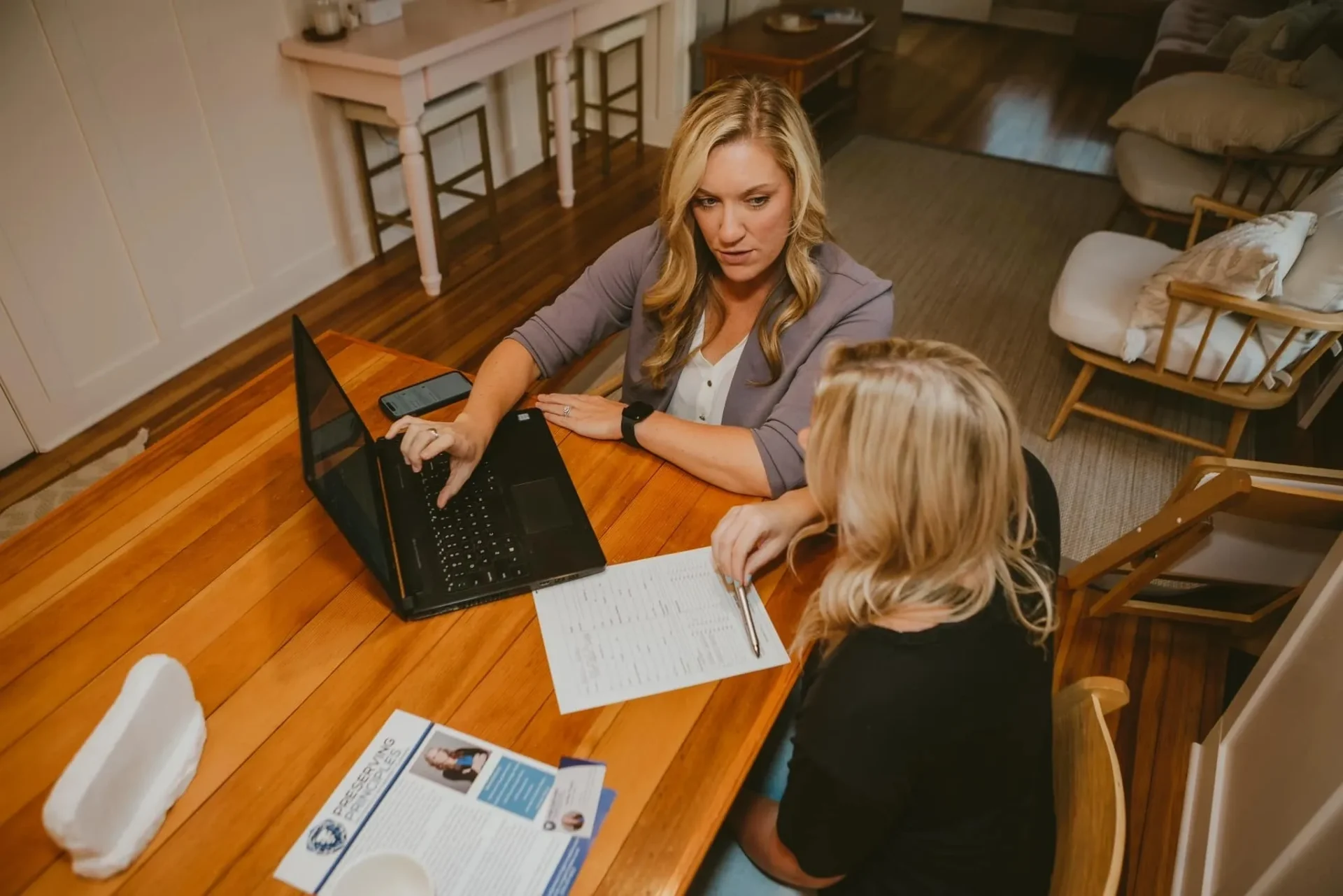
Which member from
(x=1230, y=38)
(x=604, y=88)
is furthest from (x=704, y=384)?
(x=1230, y=38)

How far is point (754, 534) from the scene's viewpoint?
112cm

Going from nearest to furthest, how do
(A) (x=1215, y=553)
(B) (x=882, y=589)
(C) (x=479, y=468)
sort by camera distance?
(B) (x=882, y=589)
(C) (x=479, y=468)
(A) (x=1215, y=553)

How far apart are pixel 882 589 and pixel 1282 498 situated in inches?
47.8

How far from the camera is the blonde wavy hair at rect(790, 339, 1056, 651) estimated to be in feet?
2.71

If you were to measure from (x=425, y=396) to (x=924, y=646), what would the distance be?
0.92 meters

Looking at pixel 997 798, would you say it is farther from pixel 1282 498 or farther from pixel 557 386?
pixel 557 386

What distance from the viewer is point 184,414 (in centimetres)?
269

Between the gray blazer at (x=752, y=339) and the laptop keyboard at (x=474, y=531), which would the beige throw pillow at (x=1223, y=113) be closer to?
the gray blazer at (x=752, y=339)

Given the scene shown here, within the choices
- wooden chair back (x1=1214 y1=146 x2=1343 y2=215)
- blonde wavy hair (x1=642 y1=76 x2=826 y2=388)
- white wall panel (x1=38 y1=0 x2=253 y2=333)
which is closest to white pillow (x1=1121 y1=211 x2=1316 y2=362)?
wooden chair back (x1=1214 y1=146 x2=1343 y2=215)

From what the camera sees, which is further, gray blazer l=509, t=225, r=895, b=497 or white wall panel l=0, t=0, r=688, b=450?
white wall panel l=0, t=0, r=688, b=450

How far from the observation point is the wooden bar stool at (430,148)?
3.09 m

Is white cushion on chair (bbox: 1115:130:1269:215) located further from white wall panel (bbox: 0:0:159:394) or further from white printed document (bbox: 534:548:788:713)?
white wall panel (bbox: 0:0:159:394)

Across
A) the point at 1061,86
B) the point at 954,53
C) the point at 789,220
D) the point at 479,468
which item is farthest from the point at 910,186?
the point at 479,468

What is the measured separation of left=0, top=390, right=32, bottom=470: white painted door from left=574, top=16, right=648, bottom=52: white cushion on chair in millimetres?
2729
